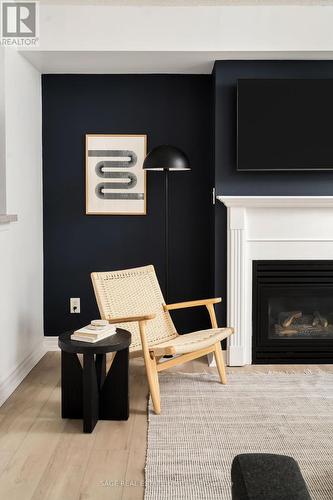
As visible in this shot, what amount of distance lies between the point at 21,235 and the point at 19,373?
97cm

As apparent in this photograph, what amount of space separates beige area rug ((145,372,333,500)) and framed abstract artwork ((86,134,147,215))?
1553 mm

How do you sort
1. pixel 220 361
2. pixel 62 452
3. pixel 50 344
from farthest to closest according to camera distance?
pixel 50 344 → pixel 220 361 → pixel 62 452

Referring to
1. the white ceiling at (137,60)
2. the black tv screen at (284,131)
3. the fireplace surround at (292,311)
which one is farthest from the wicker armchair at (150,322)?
the white ceiling at (137,60)

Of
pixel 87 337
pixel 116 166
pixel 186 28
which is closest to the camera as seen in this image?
pixel 87 337

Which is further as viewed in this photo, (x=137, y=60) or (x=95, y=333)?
(x=137, y=60)

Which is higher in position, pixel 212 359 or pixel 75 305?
pixel 75 305

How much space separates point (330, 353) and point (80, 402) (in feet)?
6.88

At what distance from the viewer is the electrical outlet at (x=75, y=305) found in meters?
4.68

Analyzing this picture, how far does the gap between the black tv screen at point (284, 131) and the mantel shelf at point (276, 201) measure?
0.78 feet

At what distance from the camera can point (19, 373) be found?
386 cm

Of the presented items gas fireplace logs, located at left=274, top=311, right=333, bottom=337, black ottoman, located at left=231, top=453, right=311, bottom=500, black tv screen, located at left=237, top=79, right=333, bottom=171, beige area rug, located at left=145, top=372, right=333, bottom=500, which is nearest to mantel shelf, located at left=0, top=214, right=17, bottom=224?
beige area rug, located at left=145, top=372, right=333, bottom=500

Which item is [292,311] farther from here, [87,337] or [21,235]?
[21,235]

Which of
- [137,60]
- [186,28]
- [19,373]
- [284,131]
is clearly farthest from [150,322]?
[186,28]

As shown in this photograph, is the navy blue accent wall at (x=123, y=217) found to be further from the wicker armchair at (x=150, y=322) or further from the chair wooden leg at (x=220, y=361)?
the chair wooden leg at (x=220, y=361)
